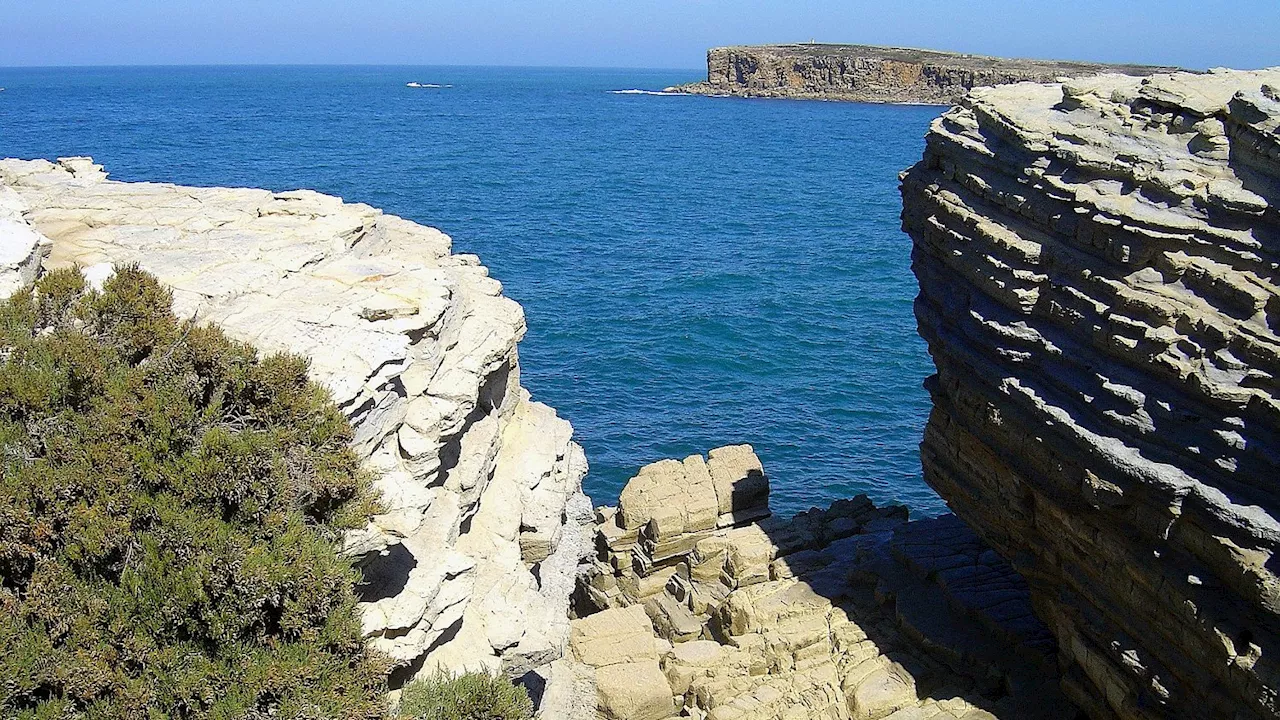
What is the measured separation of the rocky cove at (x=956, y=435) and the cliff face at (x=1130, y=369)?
0.05m

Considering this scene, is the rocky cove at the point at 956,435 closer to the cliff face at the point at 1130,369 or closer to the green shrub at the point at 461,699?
the cliff face at the point at 1130,369

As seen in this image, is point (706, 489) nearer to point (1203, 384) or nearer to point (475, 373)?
point (475, 373)

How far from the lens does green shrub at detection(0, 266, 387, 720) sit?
11172 mm

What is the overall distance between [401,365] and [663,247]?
1885 inches

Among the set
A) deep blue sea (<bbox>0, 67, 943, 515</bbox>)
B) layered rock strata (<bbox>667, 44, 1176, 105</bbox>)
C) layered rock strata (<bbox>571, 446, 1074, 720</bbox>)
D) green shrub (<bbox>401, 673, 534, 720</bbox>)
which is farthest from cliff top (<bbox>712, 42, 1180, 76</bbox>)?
green shrub (<bbox>401, 673, 534, 720</bbox>)

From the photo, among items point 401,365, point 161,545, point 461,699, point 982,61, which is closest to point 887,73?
point 982,61

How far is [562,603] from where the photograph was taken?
64.8 ft

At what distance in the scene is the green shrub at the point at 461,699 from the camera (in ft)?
45.0

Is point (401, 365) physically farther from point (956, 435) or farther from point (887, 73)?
point (887, 73)

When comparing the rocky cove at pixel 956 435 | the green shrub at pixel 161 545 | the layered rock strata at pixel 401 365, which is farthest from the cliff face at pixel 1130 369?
the green shrub at pixel 161 545

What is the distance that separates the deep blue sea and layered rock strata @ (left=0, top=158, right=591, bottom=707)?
1270 centimetres

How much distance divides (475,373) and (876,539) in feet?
38.9

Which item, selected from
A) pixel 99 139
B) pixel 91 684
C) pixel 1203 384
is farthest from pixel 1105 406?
pixel 99 139

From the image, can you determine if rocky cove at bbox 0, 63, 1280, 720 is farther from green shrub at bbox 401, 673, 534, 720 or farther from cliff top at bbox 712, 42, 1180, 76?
cliff top at bbox 712, 42, 1180, 76
